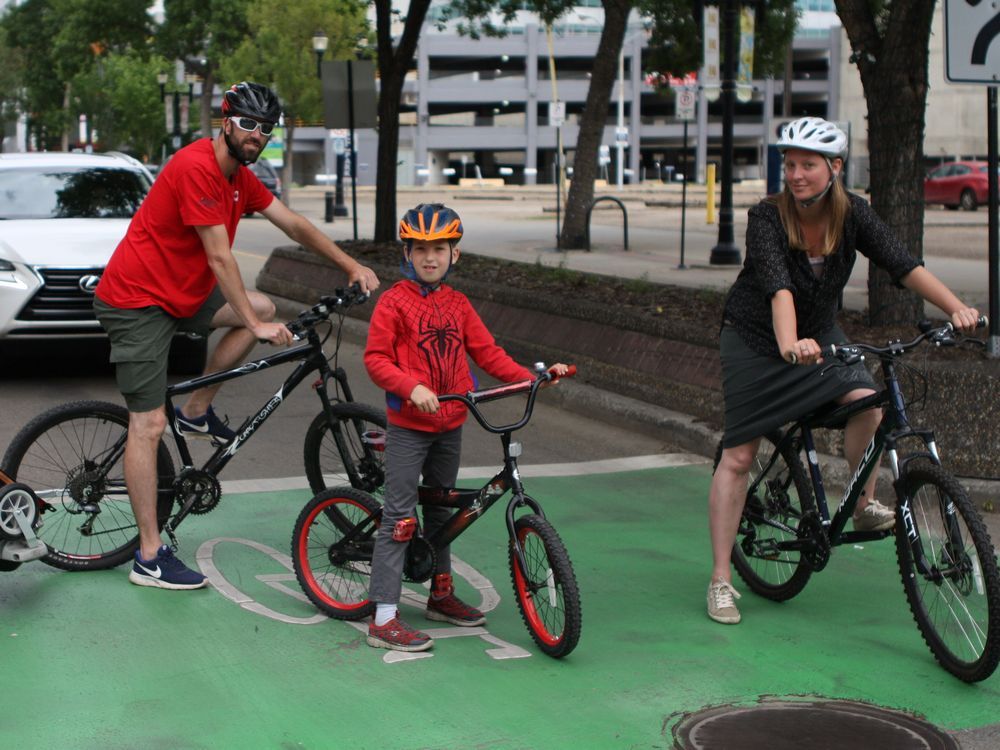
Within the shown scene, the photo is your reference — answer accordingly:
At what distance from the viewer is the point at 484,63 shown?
326 ft

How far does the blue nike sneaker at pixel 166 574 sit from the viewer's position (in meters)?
6.02

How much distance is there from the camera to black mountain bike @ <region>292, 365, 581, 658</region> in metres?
5.10

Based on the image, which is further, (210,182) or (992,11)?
(992,11)

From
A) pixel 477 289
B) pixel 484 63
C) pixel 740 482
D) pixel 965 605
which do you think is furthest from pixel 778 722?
pixel 484 63

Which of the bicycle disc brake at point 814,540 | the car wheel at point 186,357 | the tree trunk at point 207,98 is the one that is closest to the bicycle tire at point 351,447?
the bicycle disc brake at point 814,540

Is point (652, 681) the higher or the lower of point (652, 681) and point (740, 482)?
the lower

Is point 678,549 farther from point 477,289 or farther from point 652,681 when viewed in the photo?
point 477,289

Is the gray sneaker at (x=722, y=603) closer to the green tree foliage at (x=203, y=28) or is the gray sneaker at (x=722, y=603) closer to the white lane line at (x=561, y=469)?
the white lane line at (x=561, y=469)

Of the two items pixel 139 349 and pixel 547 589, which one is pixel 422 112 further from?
pixel 547 589

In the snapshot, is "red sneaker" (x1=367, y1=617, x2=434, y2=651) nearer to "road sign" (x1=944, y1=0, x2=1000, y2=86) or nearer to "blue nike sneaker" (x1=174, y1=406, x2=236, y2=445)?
"blue nike sneaker" (x1=174, y1=406, x2=236, y2=445)

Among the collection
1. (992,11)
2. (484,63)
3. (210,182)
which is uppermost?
(484,63)

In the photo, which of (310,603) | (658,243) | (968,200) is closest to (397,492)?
(310,603)

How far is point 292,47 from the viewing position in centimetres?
4947

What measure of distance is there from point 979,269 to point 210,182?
645 inches
